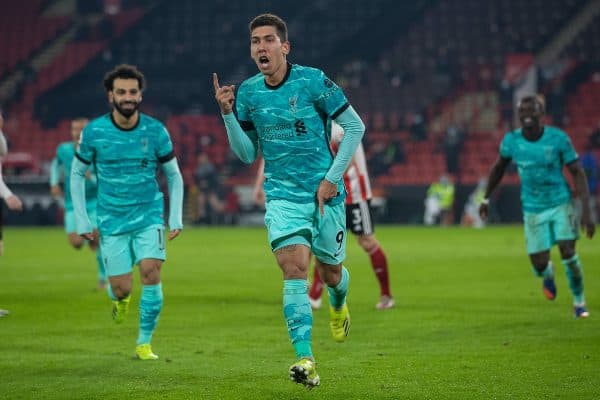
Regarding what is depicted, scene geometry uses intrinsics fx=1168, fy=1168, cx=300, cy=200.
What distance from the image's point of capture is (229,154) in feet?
136

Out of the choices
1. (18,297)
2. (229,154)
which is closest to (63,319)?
(18,297)

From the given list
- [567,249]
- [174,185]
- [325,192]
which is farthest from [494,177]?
[325,192]

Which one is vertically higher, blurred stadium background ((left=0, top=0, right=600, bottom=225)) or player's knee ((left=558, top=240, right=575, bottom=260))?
blurred stadium background ((left=0, top=0, right=600, bottom=225))

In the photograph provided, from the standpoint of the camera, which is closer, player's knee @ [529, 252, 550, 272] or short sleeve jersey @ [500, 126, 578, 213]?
short sleeve jersey @ [500, 126, 578, 213]

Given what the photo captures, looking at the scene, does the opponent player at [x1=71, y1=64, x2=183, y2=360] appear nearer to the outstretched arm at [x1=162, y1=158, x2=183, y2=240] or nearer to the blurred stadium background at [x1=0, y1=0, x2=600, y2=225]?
the outstretched arm at [x1=162, y1=158, x2=183, y2=240]

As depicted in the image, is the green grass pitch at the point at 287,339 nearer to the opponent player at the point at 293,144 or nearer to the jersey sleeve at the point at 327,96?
the opponent player at the point at 293,144

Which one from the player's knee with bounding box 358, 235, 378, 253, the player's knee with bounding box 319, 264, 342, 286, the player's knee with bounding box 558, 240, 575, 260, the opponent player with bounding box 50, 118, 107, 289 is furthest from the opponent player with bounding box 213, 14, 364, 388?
the opponent player with bounding box 50, 118, 107, 289

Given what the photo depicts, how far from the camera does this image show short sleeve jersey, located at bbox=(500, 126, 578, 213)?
38.8 feet

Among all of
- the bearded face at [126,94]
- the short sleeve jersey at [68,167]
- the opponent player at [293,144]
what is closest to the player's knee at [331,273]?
the opponent player at [293,144]

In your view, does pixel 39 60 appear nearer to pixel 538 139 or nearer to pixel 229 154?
pixel 229 154

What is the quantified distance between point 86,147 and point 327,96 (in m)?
2.61

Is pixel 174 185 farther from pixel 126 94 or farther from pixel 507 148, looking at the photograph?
pixel 507 148

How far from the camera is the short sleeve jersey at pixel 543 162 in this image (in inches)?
465

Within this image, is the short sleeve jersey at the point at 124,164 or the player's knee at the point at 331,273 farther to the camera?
the short sleeve jersey at the point at 124,164
